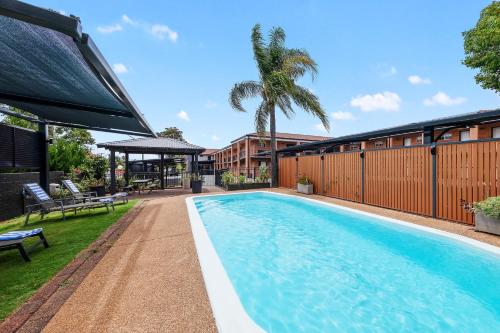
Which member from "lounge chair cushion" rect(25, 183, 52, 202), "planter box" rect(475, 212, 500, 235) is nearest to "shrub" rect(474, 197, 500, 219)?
"planter box" rect(475, 212, 500, 235)

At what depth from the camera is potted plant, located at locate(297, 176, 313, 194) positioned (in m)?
14.1

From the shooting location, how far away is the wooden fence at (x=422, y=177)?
6.46 m

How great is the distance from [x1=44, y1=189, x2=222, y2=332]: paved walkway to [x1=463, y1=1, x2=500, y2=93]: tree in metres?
25.6

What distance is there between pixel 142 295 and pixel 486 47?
2758cm

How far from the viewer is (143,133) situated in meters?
11.1

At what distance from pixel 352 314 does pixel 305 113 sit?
1433 cm

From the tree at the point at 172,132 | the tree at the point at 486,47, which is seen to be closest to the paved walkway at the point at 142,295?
the tree at the point at 486,47

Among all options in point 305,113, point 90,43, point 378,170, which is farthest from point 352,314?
point 305,113

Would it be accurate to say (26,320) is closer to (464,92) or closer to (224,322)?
(224,322)

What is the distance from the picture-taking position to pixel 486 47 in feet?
61.2

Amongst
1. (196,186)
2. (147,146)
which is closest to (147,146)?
(147,146)

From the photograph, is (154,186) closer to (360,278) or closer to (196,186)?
(196,186)

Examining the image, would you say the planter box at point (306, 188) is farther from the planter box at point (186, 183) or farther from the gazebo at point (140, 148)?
the planter box at point (186, 183)

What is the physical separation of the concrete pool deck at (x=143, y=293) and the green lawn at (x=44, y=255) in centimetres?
64
